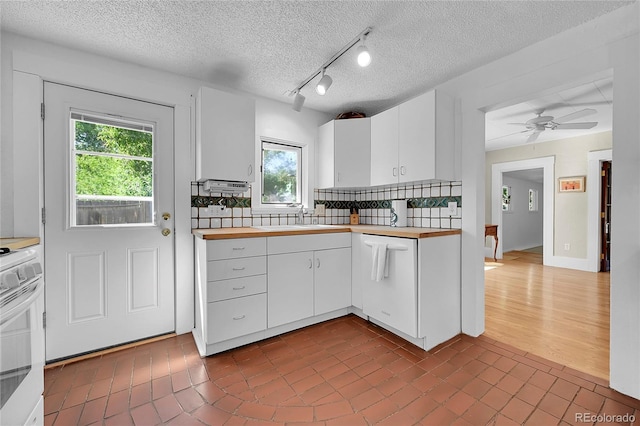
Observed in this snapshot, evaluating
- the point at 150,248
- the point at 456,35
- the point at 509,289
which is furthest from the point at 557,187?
the point at 150,248

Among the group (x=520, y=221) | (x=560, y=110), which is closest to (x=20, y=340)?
(x=560, y=110)

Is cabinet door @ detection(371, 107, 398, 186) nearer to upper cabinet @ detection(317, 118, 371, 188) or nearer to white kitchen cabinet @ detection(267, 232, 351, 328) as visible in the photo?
upper cabinet @ detection(317, 118, 371, 188)

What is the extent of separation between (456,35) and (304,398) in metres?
2.52

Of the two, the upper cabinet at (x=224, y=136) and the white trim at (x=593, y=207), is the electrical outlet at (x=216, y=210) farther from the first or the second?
the white trim at (x=593, y=207)

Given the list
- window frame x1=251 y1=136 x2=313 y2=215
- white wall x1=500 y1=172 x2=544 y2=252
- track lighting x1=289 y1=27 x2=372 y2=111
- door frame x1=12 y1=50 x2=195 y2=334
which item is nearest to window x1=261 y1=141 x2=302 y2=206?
window frame x1=251 y1=136 x2=313 y2=215

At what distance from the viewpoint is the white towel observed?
7.33 feet

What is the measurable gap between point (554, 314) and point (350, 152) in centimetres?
264

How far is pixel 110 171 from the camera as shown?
7.04ft

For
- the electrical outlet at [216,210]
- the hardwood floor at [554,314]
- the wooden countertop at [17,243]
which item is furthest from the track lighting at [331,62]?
the hardwood floor at [554,314]

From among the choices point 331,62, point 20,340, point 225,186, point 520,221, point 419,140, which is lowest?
point 20,340

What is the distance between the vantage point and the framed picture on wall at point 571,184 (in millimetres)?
4633

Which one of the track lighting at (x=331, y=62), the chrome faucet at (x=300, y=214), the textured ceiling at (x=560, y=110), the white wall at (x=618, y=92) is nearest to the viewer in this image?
the white wall at (x=618, y=92)

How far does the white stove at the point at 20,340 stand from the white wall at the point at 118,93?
→ 103 centimetres

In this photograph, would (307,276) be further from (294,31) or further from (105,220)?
(294,31)
